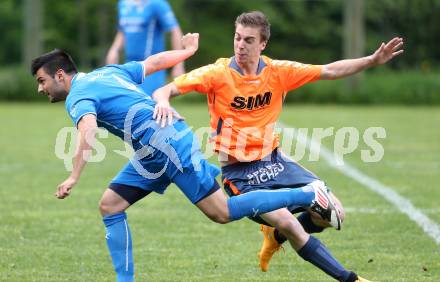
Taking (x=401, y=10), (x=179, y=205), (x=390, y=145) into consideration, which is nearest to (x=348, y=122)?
(x=390, y=145)

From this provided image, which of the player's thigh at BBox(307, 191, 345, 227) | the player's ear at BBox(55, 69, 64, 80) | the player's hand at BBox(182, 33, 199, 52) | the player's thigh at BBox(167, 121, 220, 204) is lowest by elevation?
the player's thigh at BBox(307, 191, 345, 227)

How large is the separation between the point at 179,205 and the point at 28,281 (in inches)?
123

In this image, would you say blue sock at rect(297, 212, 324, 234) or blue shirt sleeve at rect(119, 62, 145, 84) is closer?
blue shirt sleeve at rect(119, 62, 145, 84)

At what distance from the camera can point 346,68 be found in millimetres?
5875

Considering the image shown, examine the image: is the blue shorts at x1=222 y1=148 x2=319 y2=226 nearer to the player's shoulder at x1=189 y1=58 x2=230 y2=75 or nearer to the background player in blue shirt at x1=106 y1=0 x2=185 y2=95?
the player's shoulder at x1=189 y1=58 x2=230 y2=75

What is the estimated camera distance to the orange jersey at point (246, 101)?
5.76m

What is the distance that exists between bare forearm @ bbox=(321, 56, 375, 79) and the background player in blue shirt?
441cm

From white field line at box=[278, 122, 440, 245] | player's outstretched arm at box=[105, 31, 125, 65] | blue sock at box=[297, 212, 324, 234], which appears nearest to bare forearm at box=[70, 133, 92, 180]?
blue sock at box=[297, 212, 324, 234]

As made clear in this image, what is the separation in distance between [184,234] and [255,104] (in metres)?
1.68

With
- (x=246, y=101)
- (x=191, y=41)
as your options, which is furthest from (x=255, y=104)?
(x=191, y=41)

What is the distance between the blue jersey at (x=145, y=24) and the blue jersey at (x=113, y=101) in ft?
16.3

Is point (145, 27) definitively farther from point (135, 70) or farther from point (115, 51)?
point (135, 70)

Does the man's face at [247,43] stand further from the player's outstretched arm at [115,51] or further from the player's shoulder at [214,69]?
the player's outstretched arm at [115,51]

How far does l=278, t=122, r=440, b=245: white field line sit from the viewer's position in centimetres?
730
